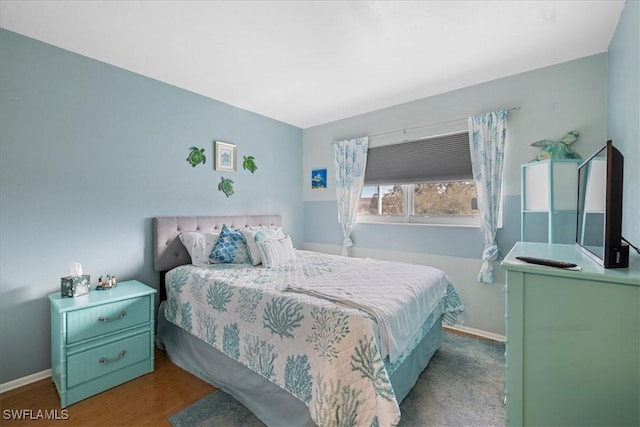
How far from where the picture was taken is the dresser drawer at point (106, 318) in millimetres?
1841

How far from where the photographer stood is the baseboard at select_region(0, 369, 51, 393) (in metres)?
1.94

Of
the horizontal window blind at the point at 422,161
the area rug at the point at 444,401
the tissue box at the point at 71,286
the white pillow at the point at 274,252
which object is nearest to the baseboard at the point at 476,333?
the area rug at the point at 444,401

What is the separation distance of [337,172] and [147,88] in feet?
7.71

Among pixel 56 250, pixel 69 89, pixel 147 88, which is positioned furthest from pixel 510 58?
pixel 56 250

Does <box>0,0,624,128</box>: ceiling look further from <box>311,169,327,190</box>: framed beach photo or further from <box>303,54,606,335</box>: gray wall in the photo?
<box>311,169,327,190</box>: framed beach photo

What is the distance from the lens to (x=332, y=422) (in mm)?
1285

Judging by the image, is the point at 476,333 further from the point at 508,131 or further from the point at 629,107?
the point at 629,107

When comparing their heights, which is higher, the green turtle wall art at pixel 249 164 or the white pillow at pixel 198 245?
the green turtle wall art at pixel 249 164

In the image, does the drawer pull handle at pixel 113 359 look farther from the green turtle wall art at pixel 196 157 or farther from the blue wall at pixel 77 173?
the green turtle wall art at pixel 196 157

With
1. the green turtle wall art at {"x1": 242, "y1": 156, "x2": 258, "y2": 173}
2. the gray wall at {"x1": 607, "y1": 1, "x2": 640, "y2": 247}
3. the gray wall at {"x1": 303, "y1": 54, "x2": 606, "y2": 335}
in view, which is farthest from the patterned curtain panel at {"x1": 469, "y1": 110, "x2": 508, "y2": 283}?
the green turtle wall art at {"x1": 242, "y1": 156, "x2": 258, "y2": 173}

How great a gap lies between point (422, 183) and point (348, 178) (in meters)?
0.97

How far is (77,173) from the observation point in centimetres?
226

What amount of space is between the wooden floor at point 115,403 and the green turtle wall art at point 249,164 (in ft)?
7.65

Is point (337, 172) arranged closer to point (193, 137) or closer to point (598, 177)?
point (193, 137)
